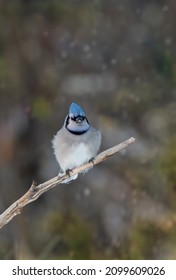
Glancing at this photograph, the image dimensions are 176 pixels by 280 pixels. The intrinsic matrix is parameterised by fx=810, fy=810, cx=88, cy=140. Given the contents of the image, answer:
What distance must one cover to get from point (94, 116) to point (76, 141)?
0.76ft

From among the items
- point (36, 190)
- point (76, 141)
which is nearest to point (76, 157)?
point (76, 141)

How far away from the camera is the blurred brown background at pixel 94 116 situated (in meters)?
1.69

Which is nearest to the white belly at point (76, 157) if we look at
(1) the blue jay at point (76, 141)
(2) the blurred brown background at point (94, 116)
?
(1) the blue jay at point (76, 141)

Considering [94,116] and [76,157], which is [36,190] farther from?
[94,116]

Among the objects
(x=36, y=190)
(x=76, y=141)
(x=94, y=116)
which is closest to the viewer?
(x=36, y=190)

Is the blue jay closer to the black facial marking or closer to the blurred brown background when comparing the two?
the black facial marking

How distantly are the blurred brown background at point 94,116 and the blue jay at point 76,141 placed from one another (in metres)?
0.15

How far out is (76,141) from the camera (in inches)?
58.0

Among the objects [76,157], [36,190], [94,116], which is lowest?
[36,190]

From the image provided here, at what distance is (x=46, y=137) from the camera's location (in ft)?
5.63

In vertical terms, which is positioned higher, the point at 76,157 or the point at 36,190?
the point at 76,157

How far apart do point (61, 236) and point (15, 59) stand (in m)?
0.40

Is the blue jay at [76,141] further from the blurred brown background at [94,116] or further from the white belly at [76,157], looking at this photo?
the blurred brown background at [94,116]

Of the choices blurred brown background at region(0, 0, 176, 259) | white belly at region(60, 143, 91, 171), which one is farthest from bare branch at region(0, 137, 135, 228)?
blurred brown background at region(0, 0, 176, 259)
